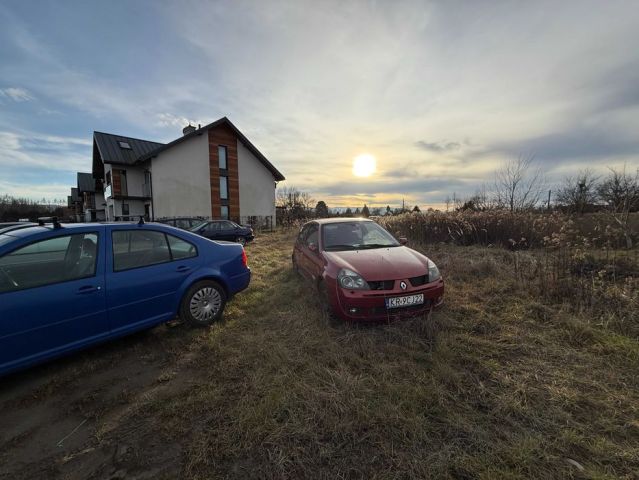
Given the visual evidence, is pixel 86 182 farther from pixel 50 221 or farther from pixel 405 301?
pixel 405 301

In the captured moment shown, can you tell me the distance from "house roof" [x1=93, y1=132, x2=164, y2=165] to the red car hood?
79.2 ft

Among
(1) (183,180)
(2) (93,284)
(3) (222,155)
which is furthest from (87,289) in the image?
(3) (222,155)

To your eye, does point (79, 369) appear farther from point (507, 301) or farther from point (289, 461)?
point (507, 301)

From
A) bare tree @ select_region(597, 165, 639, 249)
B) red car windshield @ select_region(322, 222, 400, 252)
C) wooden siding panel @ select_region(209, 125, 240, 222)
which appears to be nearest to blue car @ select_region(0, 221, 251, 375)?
red car windshield @ select_region(322, 222, 400, 252)

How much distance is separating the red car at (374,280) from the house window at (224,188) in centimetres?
2267

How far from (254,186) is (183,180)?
6.34m

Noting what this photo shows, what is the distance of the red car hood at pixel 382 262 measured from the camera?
3.46 metres

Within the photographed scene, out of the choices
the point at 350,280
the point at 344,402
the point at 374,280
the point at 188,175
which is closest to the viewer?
the point at 344,402

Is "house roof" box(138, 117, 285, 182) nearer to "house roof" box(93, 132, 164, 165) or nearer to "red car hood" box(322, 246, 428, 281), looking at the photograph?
"house roof" box(93, 132, 164, 165)

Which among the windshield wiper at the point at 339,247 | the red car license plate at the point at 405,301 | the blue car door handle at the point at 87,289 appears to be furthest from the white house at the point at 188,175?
the red car license plate at the point at 405,301

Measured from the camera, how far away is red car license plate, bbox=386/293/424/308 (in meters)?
3.35

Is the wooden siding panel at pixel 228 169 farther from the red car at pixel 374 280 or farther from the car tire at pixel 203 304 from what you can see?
the red car at pixel 374 280

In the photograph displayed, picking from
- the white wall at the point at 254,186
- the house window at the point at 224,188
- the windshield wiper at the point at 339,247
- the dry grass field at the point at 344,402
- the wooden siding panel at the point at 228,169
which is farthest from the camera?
the white wall at the point at 254,186

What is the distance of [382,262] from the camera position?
12.2ft
